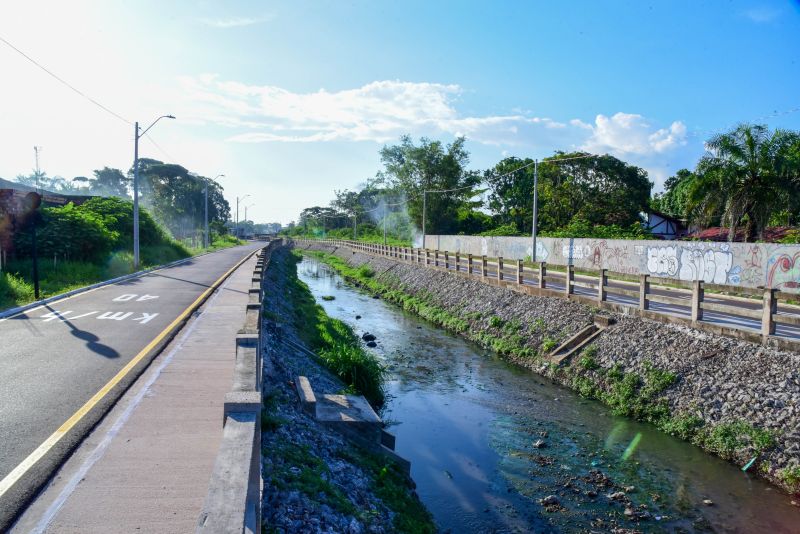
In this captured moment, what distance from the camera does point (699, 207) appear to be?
3122cm

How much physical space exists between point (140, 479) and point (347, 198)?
129179 mm

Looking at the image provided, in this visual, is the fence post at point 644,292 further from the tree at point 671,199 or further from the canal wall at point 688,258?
the tree at point 671,199

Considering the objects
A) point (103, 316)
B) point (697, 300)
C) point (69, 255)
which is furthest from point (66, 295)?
point (697, 300)

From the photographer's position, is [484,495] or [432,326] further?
[432,326]

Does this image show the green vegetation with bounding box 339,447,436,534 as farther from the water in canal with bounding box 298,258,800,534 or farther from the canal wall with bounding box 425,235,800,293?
the canal wall with bounding box 425,235,800,293

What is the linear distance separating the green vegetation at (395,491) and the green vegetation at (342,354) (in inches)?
178

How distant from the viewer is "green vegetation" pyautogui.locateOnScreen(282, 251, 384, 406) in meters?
14.0

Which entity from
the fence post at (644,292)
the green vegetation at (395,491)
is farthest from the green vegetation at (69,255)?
the fence post at (644,292)

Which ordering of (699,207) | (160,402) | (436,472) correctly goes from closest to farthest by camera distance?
1. (160,402)
2. (436,472)
3. (699,207)

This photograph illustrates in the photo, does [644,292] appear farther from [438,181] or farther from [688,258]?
[438,181]

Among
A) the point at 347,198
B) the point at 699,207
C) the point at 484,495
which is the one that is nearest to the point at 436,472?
the point at 484,495

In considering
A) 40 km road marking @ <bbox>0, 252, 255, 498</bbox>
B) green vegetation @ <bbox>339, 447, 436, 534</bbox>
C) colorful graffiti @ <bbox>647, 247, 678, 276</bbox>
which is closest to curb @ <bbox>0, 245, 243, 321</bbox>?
40 km road marking @ <bbox>0, 252, 255, 498</bbox>

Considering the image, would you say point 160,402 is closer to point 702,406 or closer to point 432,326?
point 702,406

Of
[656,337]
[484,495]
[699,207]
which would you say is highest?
[699,207]
